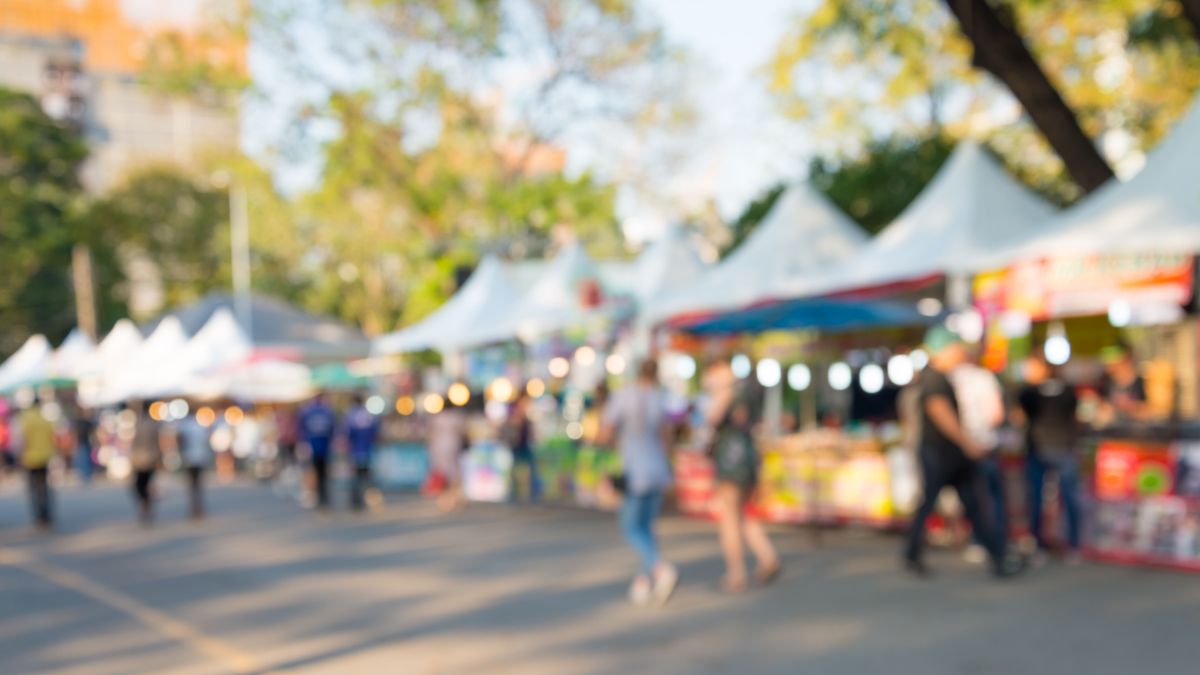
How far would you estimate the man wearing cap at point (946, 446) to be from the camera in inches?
352

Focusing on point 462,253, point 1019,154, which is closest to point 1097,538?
point 1019,154

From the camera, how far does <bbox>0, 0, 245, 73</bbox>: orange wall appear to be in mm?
89312

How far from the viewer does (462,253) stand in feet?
98.4

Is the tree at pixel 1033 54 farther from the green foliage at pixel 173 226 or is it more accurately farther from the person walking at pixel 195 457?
the green foliage at pixel 173 226

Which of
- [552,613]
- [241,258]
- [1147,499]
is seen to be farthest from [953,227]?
[241,258]

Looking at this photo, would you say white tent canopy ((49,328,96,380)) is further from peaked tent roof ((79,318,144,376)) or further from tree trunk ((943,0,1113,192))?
tree trunk ((943,0,1113,192))

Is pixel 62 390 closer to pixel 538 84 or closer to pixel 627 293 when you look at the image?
pixel 538 84

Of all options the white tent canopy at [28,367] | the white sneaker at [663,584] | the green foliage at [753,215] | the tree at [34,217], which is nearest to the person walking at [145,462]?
the white sneaker at [663,584]

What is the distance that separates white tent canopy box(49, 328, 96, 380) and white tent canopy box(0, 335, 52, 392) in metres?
0.26

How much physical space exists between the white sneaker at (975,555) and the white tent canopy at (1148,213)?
274 centimetres

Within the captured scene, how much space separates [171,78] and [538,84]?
907 centimetres

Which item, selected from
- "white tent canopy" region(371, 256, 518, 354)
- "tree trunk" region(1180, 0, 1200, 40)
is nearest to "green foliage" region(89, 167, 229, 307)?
"white tent canopy" region(371, 256, 518, 354)

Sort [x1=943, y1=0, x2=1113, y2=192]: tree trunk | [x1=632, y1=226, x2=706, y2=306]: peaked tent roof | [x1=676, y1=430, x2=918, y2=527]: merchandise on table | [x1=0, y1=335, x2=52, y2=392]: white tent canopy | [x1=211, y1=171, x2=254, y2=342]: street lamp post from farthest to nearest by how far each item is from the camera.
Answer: [x1=211, y1=171, x2=254, y2=342]: street lamp post, [x1=0, y1=335, x2=52, y2=392]: white tent canopy, [x1=632, y1=226, x2=706, y2=306]: peaked tent roof, [x1=943, y1=0, x2=1113, y2=192]: tree trunk, [x1=676, y1=430, x2=918, y2=527]: merchandise on table

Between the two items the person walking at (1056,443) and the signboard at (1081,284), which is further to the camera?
the signboard at (1081,284)
